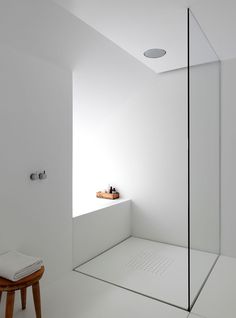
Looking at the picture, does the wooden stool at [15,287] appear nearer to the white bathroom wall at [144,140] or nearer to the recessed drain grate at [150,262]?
the recessed drain grate at [150,262]

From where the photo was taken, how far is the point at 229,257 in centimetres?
294

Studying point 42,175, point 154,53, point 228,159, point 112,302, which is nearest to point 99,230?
point 112,302

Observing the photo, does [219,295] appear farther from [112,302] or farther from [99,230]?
[99,230]

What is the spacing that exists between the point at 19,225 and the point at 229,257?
227cm

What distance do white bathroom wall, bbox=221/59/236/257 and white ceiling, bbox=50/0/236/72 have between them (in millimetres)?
372

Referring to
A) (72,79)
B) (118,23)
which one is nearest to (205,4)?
(118,23)

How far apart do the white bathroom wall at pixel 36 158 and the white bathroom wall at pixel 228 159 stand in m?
1.70

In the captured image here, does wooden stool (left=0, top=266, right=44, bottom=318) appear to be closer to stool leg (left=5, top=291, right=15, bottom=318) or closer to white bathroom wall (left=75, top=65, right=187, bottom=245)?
stool leg (left=5, top=291, right=15, bottom=318)

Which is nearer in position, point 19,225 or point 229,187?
point 19,225

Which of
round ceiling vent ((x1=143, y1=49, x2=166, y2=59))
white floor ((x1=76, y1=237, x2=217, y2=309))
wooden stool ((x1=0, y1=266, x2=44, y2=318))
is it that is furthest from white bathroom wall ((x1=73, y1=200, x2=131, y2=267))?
round ceiling vent ((x1=143, y1=49, x2=166, y2=59))

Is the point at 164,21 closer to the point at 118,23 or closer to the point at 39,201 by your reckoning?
the point at 118,23

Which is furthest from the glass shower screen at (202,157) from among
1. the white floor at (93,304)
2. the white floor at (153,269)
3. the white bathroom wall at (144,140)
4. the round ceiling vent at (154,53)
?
the white bathroom wall at (144,140)

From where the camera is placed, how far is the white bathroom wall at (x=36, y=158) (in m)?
2.02

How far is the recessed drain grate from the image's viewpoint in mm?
2717
